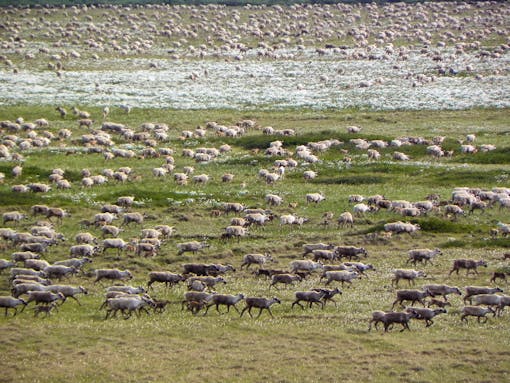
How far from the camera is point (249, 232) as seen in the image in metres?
39.1

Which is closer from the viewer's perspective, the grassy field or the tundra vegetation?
the grassy field

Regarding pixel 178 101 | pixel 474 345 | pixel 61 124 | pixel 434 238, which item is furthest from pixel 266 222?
pixel 178 101

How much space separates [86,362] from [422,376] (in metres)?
8.92

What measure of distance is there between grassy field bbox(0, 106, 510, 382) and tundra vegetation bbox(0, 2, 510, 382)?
0.09 m

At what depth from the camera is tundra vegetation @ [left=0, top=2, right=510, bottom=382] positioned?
2508 centimetres

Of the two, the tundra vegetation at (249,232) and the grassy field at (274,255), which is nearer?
the grassy field at (274,255)

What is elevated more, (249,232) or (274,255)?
(249,232)

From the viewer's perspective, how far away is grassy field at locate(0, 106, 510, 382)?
80.5 ft

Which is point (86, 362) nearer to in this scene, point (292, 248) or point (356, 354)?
point (356, 354)

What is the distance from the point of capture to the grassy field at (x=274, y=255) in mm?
24547

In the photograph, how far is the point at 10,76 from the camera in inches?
3012

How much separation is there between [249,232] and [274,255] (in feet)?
11.0

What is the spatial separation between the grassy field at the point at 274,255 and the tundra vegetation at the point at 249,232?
0.09 m

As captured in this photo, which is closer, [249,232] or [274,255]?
[274,255]
